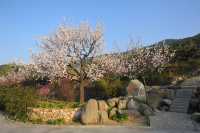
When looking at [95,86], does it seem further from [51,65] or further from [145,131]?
[145,131]

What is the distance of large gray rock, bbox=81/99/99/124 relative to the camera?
14.0 meters

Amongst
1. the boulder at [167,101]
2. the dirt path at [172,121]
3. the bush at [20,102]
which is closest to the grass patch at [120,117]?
the dirt path at [172,121]

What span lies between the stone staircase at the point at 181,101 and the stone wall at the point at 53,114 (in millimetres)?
5462

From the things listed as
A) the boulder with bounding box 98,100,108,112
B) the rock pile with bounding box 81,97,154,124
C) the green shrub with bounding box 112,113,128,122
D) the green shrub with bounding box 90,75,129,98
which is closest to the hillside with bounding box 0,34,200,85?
the green shrub with bounding box 90,75,129,98

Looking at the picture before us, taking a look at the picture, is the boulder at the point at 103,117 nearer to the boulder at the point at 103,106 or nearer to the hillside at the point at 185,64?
the boulder at the point at 103,106

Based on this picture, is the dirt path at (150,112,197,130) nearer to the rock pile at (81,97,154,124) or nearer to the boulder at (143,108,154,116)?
the boulder at (143,108,154,116)

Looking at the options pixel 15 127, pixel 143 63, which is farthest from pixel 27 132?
pixel 143 63

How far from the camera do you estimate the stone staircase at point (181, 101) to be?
1620cm

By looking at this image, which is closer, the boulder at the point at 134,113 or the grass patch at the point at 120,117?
the grass patch at the point at 120,117

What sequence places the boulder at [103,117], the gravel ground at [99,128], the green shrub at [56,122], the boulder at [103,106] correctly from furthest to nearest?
1. the boulder at [103,106]
2. the green shrub at [56,122]
3. the boulder at [103,117]
4. the gravel ground at [99,128]

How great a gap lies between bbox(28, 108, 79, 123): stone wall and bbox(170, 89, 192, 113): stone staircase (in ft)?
17.9

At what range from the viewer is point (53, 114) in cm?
1535

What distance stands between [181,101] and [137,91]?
254cm

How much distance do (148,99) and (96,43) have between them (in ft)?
19.8
